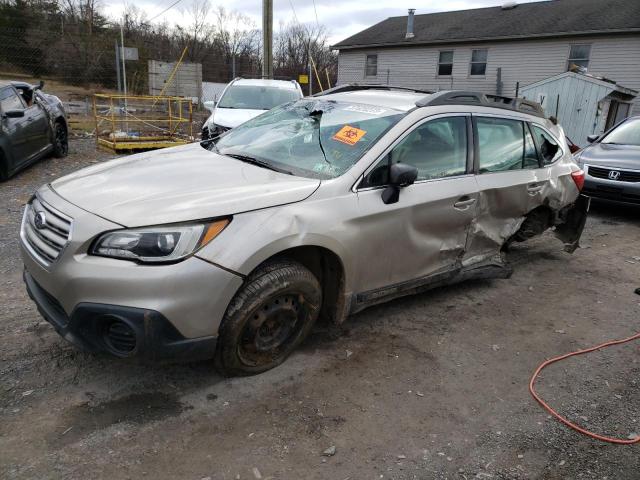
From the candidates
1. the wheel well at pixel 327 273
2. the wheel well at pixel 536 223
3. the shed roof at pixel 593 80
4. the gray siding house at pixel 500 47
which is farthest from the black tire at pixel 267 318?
the gray siding house at pixel 500 47

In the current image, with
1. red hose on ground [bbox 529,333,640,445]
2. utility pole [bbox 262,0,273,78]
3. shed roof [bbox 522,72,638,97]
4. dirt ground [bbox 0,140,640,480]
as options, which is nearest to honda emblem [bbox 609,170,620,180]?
dirt ground [bbox 0,140,640,480]

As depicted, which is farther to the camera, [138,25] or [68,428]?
[138,25]

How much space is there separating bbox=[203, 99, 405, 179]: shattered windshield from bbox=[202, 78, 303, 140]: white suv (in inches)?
207

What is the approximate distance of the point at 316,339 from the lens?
356 centimetres

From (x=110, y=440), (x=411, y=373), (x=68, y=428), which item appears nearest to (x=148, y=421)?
(x=110, y=440)

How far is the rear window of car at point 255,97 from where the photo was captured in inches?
388

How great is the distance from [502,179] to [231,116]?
6244 millimetres

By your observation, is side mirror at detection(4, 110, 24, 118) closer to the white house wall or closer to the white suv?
the white suv

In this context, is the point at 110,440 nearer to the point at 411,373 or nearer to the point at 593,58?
the point at 411,373

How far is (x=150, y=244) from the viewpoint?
2.43 meters

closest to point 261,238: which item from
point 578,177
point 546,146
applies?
point 546,146

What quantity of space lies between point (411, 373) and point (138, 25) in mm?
30534

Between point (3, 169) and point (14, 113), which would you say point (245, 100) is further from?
point (3, 169)

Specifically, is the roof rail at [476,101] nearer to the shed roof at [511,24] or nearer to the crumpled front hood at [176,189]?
the crumpled front hood at [176,189]
